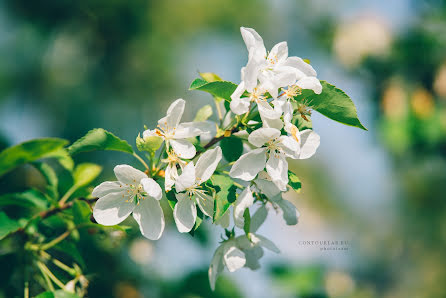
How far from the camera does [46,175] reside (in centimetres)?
96

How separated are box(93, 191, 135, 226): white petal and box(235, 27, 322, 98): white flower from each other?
302mm

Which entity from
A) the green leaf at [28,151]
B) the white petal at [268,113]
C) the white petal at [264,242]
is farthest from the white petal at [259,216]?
the green leaf at [28,151]

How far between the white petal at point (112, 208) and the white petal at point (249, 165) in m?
0.20

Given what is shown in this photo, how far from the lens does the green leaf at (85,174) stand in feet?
3.21

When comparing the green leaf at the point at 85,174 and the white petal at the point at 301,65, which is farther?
the green leaf at the point at 85,174

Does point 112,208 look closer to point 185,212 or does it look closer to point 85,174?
point 185,212

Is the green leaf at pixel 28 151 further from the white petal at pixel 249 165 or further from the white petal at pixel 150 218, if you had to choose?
the white petal at pixel 249 165

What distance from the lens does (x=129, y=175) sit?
2.25 feet

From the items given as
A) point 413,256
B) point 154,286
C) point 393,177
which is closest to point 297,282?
point 154,286

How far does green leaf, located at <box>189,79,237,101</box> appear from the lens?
646 mm

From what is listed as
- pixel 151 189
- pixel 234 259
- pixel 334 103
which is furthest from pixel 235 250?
pixel 334 103

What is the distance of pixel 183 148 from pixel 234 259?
0.77 feet

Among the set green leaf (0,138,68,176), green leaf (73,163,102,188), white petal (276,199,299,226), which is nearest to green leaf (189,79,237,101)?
white petal (276,199,299,226)

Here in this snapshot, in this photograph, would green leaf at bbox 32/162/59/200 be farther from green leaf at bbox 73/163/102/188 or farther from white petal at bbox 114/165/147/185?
white petal at bbox 114/165/147/185
